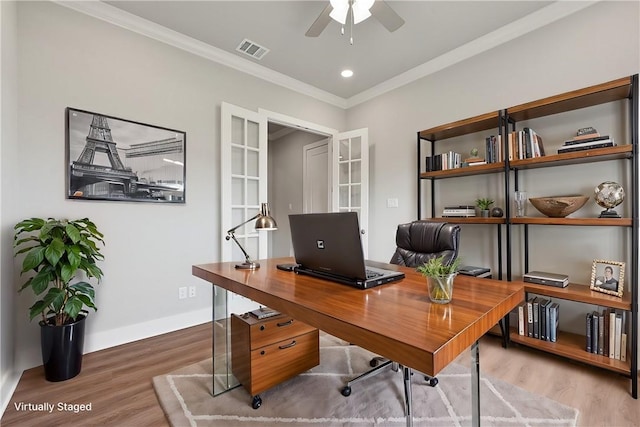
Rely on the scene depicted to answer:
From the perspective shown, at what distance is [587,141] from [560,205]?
1.53 ft

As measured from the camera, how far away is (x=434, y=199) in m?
3.19

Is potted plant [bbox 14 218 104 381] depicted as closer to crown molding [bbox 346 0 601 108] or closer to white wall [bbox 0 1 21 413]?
white wall [bbox 0 1 21 413]

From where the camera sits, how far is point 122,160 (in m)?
2.45

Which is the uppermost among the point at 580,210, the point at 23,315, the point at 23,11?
the point at 23,11

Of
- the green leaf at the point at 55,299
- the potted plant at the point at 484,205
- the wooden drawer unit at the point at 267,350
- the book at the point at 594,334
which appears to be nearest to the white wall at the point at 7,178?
the green leaf at the point at 55,299

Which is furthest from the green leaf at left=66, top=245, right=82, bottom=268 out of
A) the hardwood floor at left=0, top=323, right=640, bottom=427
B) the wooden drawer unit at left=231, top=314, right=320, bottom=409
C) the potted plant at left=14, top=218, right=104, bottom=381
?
the wooden drawer unit at left=231, top=314, right=320, bottom=409

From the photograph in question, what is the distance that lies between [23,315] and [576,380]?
3.72 metres

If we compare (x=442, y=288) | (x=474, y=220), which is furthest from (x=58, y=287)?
(x=474, y=220)

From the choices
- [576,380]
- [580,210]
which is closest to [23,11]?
[580,210]

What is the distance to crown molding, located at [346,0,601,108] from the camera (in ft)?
7.61

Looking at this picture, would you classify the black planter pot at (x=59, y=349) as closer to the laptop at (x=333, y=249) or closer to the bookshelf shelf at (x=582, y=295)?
the laptop at (x=333, y=249)

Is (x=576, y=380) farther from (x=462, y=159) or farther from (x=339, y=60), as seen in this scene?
(x=339, y=60)

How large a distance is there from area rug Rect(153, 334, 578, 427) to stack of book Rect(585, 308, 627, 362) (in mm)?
648

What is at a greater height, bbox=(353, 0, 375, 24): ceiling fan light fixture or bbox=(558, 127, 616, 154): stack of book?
bbox=(353, 0, 375, 24): ceiling fan light fixture
